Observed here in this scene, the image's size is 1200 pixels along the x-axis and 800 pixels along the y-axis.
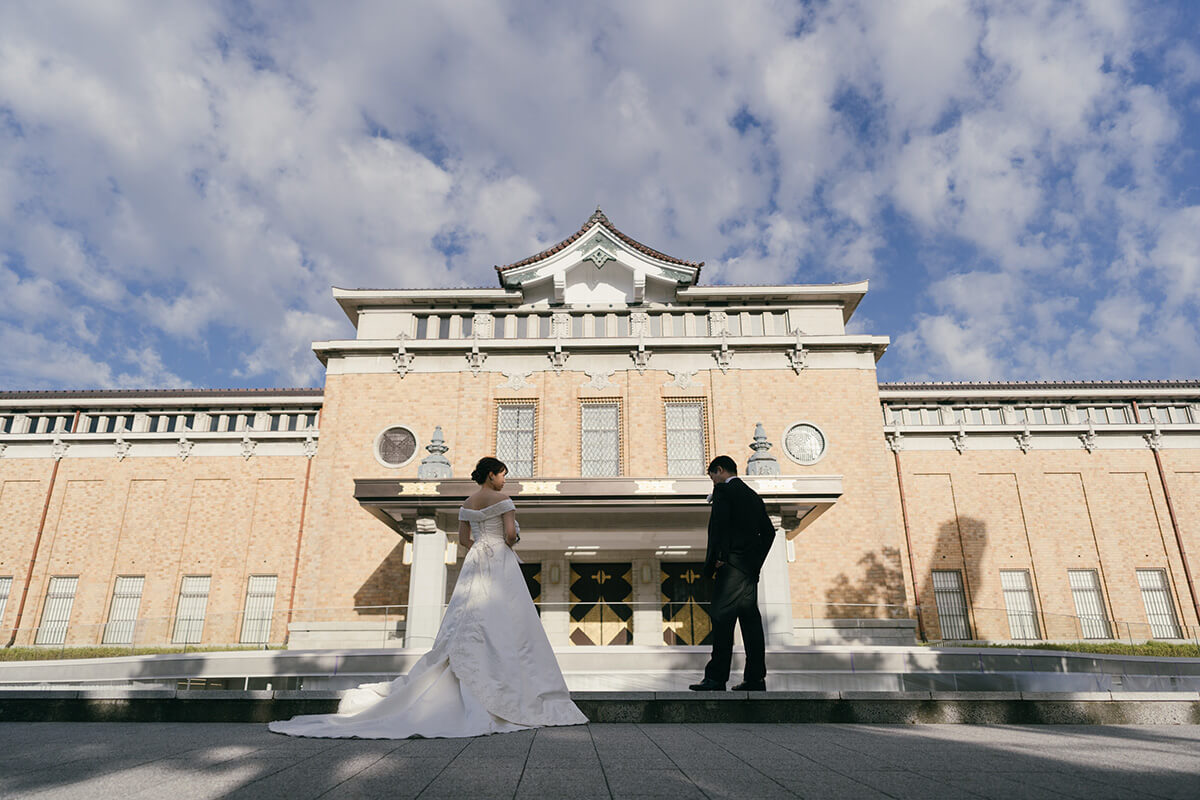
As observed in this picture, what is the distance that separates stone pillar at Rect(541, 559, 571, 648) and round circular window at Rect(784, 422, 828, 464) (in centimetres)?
678

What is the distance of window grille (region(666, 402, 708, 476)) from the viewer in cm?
1827

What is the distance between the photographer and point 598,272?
20.9 metres

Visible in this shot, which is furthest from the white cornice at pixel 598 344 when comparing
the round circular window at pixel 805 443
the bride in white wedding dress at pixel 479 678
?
the bride in white wedding dress at pixel 479 678

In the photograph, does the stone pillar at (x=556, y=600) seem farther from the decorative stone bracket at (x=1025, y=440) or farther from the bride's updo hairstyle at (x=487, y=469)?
the decorative stone bracket at (x=1025, y=440)

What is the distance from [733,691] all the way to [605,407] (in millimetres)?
13650

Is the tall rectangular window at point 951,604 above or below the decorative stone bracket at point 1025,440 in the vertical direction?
below

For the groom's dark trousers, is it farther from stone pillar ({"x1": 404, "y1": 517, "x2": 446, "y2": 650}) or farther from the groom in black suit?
stone pillar ({"x1": 404, "y1": 517, "x2": 446, "y2": 650})

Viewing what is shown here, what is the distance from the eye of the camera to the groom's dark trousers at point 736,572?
6051 mm

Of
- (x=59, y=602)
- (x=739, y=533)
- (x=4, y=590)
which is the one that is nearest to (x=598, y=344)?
(x=739, y=533)

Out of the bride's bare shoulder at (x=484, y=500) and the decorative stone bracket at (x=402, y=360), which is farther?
the decorative stone bracket at (x=402, y=360)

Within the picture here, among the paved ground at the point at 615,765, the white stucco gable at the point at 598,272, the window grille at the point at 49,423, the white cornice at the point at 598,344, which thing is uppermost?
the white stucco gable at the point at 598,272

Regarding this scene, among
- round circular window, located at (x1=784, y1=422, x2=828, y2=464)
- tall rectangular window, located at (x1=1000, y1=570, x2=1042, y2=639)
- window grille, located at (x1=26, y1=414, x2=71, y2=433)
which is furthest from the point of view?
window grille, located at (x1=26, y1=414, x2=71, y2=433)

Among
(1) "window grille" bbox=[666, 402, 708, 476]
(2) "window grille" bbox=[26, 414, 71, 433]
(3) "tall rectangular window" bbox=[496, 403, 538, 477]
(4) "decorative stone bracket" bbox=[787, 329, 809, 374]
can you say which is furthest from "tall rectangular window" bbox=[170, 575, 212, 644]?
(4) "decorative stone bracket" bbox=[787, 329, 809, 374]

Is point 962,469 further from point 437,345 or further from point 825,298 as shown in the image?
point 437,345
